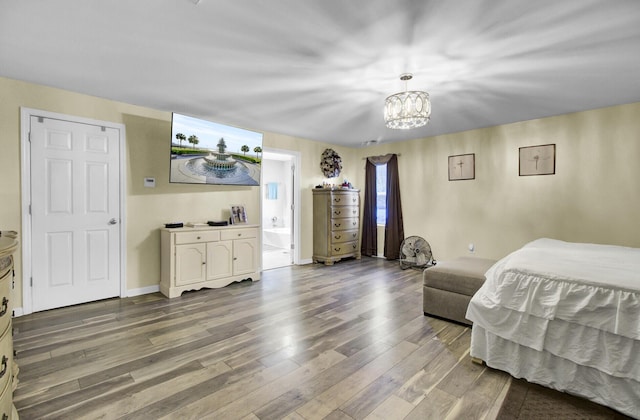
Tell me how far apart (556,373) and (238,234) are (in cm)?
352

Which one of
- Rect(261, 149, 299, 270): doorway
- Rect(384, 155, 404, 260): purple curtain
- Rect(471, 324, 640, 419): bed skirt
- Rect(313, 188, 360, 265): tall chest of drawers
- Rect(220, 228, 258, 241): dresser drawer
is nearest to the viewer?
Rect(471, 324, 640, 419): bed skirt

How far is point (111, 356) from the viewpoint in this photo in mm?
2201

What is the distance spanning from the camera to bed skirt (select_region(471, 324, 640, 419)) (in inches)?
63.2

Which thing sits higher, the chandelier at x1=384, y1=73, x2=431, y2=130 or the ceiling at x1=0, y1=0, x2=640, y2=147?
the ceiling at x1=0, y1=0, x2=640, y2=147

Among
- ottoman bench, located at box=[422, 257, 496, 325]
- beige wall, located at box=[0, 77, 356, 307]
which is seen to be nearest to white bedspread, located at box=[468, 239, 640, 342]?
ottoman bench, located at box=[422, 257, 496, 325]

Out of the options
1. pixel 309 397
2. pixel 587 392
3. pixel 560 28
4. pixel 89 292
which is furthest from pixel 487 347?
pixel 89 292

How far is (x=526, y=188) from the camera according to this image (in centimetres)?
419

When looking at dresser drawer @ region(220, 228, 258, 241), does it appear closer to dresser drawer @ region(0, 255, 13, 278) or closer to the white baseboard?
the white baseboard

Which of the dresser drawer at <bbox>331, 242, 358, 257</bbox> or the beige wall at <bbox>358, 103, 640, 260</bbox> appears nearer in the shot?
the beige wall at <bbox>358, 103, 640, 260</bbox>

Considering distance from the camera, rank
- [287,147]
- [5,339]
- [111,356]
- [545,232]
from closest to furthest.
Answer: [5,339], [111,356], [545,232], [287,147]

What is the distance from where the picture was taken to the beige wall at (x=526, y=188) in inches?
139

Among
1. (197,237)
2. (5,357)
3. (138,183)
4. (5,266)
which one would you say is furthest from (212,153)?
Result: (5,357)

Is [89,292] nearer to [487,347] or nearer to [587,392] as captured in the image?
[487,347]

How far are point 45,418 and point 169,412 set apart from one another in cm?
64
